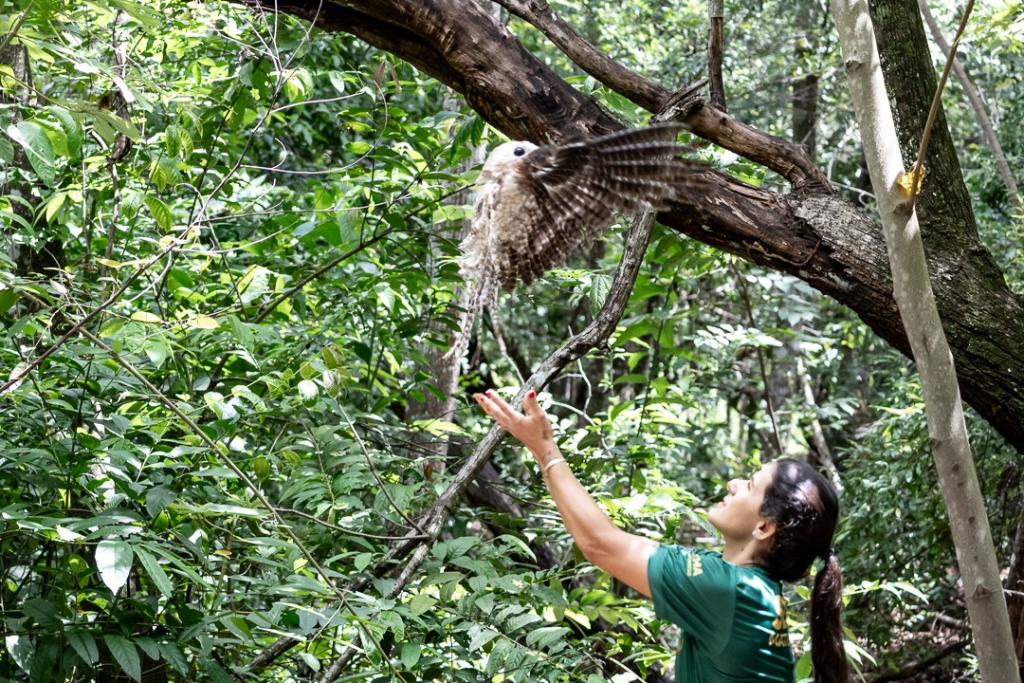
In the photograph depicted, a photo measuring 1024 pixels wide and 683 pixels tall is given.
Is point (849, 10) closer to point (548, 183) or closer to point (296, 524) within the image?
point (548, 183)

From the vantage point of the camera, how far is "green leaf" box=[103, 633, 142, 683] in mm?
1833

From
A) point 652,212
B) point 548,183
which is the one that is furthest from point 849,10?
point 652,212

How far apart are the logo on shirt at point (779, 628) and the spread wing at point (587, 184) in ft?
2.30

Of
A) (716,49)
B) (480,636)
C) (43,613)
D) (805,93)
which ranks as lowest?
(43,613)

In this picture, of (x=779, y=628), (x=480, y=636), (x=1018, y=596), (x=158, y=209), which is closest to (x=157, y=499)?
(x=480, y=636)

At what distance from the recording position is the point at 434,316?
3.16m

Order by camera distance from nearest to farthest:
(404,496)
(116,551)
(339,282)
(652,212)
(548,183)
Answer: (116,551) < (548,183) < (404,496) < (652,212) < (339,282)

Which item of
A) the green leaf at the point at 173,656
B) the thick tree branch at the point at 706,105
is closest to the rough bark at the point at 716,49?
the thick tree branch at the point at 706,105

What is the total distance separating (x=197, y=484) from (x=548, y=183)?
1.15m

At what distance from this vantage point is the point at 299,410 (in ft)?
9.24

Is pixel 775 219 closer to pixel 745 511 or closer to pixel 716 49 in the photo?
pixel 716 49

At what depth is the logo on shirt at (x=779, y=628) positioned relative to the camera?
5.07 ft

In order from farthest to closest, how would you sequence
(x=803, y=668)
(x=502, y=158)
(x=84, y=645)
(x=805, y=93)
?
(x=805, y=93) < (x=803, y=668) < (x=502, y=158) < (x=84, y=645)

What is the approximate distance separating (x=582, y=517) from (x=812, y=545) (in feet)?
1.24
